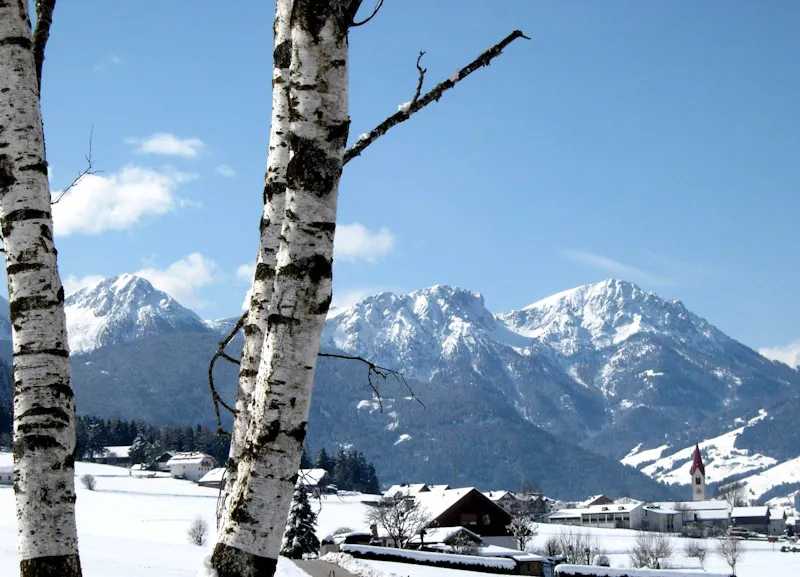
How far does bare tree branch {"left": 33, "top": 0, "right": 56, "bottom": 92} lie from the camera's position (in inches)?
215

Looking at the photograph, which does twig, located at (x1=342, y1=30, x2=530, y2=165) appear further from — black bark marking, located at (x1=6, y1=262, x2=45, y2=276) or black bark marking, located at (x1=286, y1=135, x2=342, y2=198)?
black bark marking, located at (x1=6, y1=262, x2=45, y2=276)

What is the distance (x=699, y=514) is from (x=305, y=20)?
187608mm

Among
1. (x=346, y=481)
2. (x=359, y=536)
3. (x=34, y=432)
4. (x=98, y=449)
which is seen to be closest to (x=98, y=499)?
(x=359, y=536)

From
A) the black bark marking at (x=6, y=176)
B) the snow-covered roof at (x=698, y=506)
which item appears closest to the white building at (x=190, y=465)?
the snow-covered roof at (x=698, y=506)

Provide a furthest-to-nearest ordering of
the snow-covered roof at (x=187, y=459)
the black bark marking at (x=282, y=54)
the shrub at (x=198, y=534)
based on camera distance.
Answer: the snow-covered roof at (x=187, y=459) → the shrub at (x=198, y=534) → the black bark marking at (x=282, y=54)

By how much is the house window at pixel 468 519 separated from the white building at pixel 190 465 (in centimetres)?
7097

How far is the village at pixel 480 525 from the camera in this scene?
4231 cm

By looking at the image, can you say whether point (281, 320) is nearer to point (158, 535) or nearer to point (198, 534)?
point (198, 534)

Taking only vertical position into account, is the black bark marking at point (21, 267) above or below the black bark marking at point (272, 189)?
below

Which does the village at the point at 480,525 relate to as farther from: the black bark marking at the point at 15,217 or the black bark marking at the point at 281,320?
the black bark marking at the point at 15,217

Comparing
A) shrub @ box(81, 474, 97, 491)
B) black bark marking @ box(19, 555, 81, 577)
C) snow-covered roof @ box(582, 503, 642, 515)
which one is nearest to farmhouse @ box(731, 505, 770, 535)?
snow-covered roof @ box(582, 503, 642, 515)

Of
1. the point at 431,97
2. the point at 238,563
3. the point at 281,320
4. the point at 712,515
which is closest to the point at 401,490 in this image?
the point at 431,97

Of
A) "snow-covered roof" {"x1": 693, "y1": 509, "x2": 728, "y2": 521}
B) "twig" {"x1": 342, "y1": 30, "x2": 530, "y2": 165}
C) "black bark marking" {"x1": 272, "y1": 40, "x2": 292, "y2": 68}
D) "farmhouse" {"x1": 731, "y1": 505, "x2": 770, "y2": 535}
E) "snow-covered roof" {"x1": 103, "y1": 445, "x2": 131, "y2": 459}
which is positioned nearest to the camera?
"twig" {"x1": 342, "y1": 30, "x2": 530, "y2": 165}

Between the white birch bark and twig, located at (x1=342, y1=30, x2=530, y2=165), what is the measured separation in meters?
0.55
